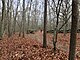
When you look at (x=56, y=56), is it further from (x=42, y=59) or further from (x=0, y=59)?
(x=0, y=59)

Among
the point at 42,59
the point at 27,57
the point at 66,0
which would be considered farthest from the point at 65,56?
the point at 66,0

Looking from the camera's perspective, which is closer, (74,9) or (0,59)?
(74,9)

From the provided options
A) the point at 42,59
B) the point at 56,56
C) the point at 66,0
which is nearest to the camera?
the point at 42,59

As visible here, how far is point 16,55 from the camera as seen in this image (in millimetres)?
11375

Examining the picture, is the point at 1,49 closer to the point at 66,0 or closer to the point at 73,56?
the point at 73,56

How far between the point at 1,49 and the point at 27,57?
3.54 m

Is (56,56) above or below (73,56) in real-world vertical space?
below

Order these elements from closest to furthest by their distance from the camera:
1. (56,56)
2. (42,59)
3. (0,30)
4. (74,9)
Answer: (74,9), (42,59), (56,56), (0,30)

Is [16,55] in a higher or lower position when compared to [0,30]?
lower

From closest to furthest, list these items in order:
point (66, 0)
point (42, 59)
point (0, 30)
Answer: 1. point (42, 59)
2. point (0, 30)
3. point (66, 0)

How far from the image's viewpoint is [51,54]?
11.7 m

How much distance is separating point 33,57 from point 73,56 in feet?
14.6

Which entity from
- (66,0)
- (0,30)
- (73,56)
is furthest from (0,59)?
(66,0)

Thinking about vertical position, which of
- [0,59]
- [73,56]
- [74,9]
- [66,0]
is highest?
[66,0]
